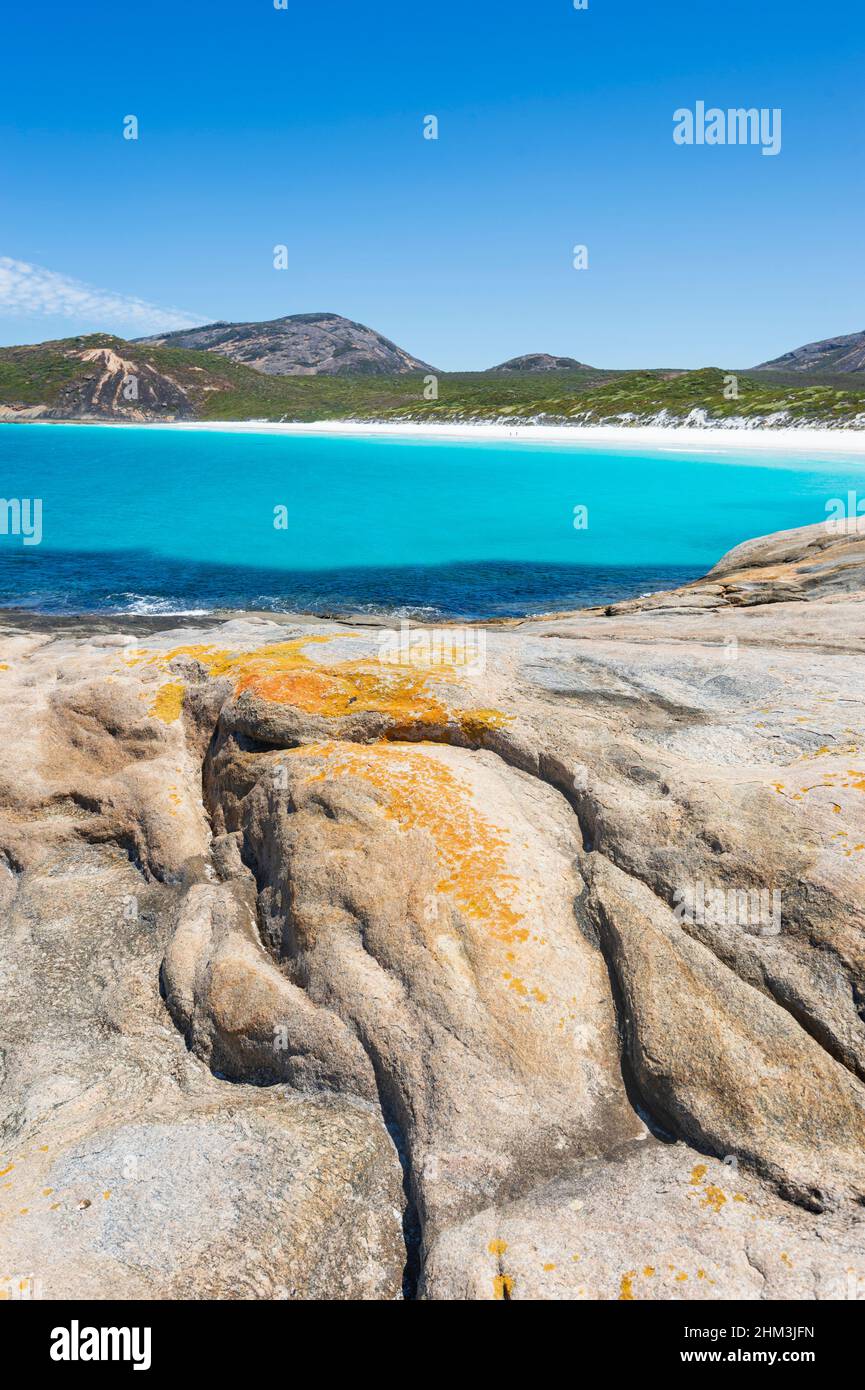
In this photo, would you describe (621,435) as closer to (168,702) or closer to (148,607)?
(148,607)

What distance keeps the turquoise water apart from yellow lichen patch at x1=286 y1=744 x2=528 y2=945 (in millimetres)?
24539

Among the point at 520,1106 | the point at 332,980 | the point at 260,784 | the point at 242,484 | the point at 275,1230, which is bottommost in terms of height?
the point at 275,1230

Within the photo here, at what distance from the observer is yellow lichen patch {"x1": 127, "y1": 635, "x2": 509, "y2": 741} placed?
34.4ft

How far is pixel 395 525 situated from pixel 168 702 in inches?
1804

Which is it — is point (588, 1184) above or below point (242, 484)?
below

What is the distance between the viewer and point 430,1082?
690 centimetres

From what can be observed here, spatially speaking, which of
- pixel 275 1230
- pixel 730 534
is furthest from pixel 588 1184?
pixel 730 534

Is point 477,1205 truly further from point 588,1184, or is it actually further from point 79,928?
point 79,928

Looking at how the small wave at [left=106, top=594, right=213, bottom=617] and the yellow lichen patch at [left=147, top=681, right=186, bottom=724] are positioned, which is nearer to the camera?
the yellow lichen patch at [left=147, top=681, right=186, bottom=724]

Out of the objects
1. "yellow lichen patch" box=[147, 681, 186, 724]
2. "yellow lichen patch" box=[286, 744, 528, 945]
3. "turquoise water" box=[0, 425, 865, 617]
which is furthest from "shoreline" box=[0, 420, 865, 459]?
"yellow lichen patch" box=[286, 744, 528, 945]

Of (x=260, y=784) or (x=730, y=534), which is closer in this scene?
(x=260, y=784)

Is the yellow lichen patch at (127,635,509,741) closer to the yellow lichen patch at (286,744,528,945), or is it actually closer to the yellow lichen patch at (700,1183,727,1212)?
the yellow lichen patch at (286,744,528,945)

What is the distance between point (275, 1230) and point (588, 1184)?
2.40m

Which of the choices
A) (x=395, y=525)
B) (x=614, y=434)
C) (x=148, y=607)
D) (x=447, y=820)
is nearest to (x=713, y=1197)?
(x=447, y=820)
